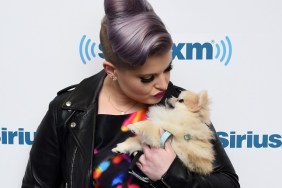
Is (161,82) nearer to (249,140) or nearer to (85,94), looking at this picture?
(85,94)

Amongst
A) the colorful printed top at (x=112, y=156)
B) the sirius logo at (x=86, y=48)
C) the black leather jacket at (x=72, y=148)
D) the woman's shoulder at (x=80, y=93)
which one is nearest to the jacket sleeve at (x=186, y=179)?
the black leather jacket at (x=72, y=148)

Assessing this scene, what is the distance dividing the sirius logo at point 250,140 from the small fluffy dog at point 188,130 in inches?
19.8

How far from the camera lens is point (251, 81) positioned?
1.35 m

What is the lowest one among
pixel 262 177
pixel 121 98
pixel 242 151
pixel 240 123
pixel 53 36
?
pixel 262 177

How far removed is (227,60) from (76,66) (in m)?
0.56

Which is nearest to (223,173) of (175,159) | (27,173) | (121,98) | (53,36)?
(175,159)

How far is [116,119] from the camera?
3.54 ft

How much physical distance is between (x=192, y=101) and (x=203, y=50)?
0.48 metres

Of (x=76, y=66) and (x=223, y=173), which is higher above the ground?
(x=76, y=66)

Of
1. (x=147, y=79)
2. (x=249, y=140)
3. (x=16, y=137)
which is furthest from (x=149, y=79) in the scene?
(x=16, y=137)

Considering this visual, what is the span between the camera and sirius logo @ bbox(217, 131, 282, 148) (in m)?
1.39

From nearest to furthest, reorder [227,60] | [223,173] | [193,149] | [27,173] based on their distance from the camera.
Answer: [193,149] < [223,173] < [27,173] < [227,60]

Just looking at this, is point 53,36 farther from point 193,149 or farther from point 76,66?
point 193,149

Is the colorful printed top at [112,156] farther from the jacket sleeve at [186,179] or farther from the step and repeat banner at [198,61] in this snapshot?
the step and repeat banner at [198,61]
